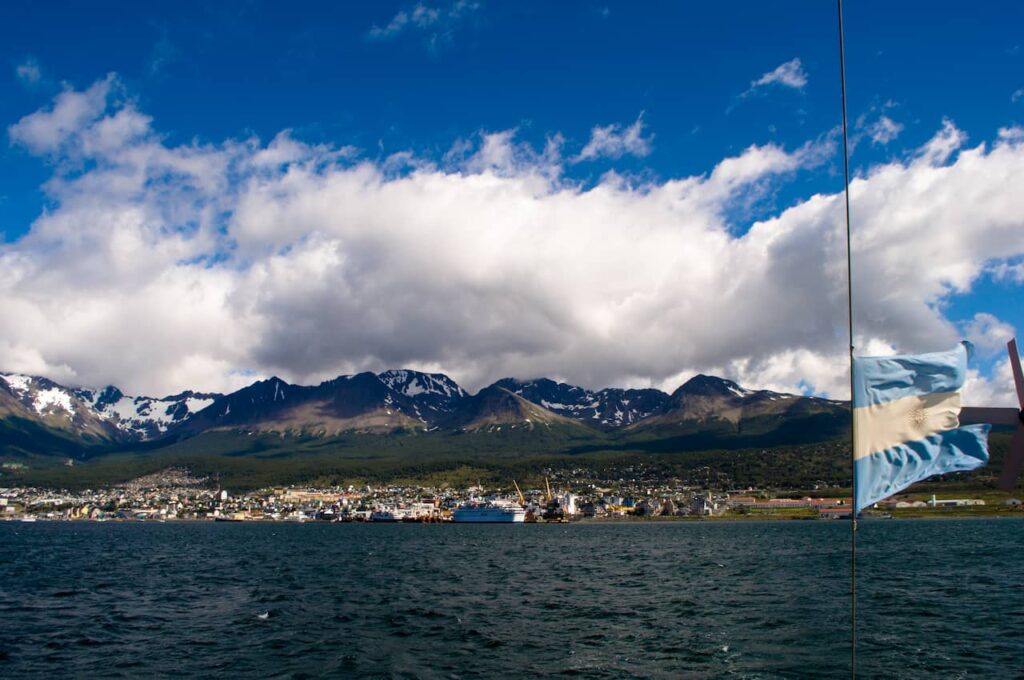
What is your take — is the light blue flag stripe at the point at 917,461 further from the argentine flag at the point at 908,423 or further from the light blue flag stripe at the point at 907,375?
the light blue flag stripe at the point at 907,375

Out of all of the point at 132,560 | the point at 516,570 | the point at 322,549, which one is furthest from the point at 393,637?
the point at 322,549

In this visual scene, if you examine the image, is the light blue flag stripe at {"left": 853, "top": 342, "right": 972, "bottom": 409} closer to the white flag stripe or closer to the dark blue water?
the white flag stripe

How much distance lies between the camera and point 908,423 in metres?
11.9

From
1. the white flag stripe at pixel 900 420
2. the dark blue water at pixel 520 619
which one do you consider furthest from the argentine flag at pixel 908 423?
the dark blue water at pixel 520 619

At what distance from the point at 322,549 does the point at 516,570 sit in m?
58.6

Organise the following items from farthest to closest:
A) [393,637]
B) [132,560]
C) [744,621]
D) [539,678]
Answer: [132,560] → [744,621] → [393,637] → [539,678]

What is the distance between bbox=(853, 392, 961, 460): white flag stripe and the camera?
1178cm

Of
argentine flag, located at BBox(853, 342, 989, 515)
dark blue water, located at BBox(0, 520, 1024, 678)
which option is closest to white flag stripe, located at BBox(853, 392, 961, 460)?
argentine flag, located at BBox(853, 342, 989, 515)

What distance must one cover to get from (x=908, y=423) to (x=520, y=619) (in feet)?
136

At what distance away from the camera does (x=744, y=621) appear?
47.1 meters

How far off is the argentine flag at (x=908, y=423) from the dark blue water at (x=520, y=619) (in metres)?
25.1

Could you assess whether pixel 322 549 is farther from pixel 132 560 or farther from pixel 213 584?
pixel 213 584

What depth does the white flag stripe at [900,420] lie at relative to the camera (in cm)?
1178

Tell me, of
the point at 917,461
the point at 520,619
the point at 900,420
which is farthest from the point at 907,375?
the point at 520,619
